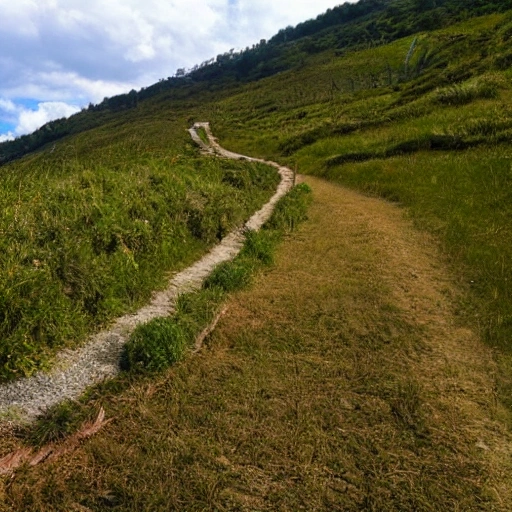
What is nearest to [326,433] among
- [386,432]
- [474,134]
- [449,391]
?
[386,432]

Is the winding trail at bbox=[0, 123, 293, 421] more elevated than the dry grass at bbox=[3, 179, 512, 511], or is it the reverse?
the winding trail at bbox=[0, 123, 293, 421]

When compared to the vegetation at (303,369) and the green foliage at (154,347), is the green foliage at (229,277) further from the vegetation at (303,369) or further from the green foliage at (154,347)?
the green foliage at (154,347)

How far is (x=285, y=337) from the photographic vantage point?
719cm

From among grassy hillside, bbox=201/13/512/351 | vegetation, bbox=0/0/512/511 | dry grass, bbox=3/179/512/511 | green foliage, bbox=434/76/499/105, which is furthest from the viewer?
green foliage, bbox=434/76/499/105

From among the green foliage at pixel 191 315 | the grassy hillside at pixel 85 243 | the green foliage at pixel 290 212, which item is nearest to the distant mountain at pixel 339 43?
the green foliage at pixel 290 212

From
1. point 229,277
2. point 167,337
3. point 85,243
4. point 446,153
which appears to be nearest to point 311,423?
point 167,337

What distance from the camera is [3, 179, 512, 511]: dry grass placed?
4336 millimetres

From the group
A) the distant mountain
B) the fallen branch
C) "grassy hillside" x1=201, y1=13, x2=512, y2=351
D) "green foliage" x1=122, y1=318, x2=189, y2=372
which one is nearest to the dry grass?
the fallen branch

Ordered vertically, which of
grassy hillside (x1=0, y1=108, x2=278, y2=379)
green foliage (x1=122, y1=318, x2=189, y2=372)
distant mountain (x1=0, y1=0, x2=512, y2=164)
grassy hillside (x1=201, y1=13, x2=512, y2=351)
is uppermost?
distant mountain (x1=0, y1=0, x2=512, y2=164)

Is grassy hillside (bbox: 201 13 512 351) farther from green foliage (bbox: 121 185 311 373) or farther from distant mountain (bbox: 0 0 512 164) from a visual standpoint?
distant mountain (bbox: 0 0 512 164)

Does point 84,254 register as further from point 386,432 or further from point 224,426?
point 386,432

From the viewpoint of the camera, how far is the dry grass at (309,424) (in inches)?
171

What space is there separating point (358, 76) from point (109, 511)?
79.3 m

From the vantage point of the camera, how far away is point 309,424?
5234 millimetres
